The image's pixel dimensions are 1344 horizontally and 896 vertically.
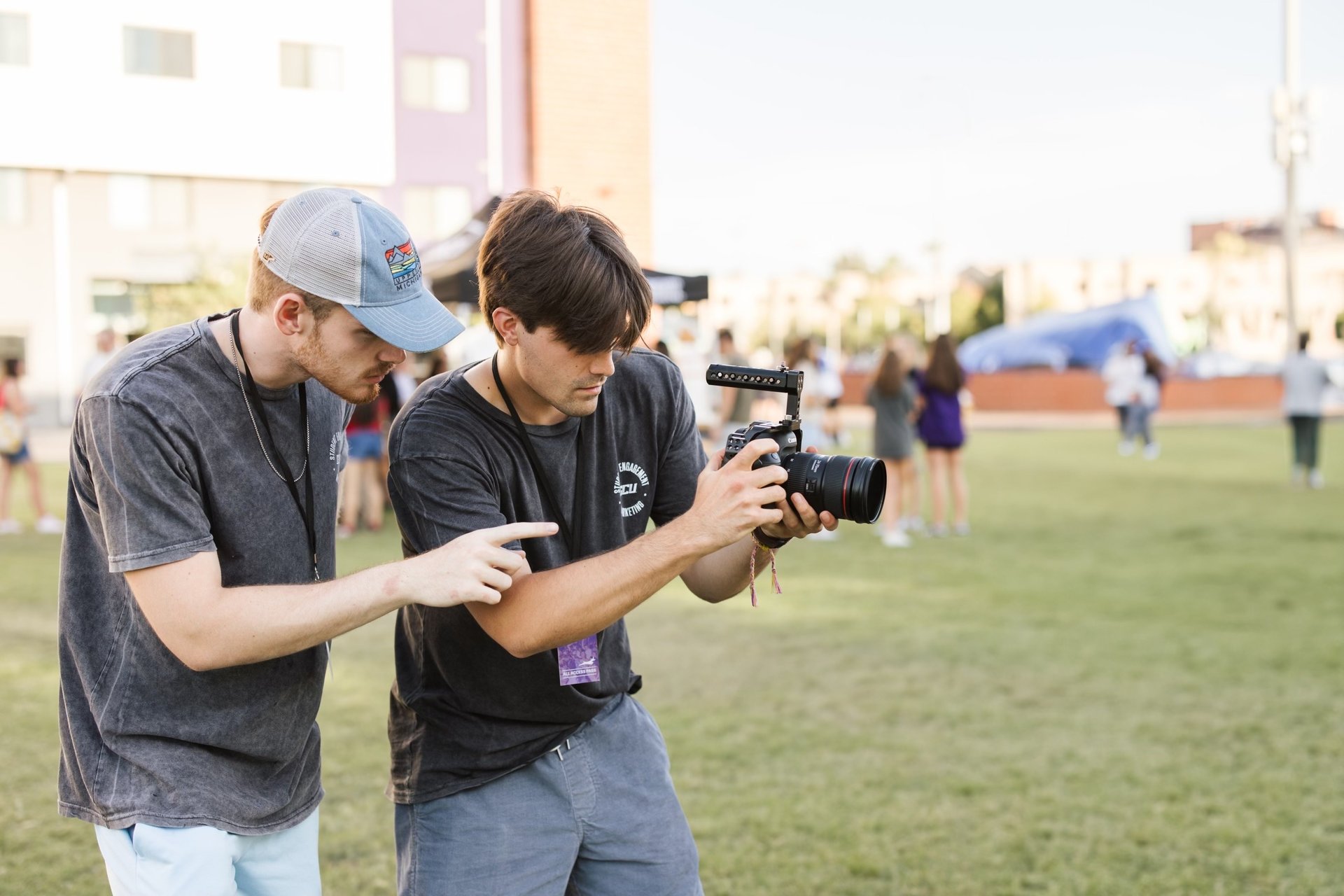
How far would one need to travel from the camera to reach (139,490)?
1.95 m

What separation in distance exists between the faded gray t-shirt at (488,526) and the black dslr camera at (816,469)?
0.26 m

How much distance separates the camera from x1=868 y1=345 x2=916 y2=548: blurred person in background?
1129cm

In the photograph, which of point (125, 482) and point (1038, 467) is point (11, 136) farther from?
point (1038, 467)

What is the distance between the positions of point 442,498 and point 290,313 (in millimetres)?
418

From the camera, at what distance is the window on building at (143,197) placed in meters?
2.96

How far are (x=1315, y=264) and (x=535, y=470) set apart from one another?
8998 centimetres

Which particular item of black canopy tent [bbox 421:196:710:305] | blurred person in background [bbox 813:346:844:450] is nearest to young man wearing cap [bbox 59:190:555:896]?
black canopy tent [bbox 421:196:710:305]

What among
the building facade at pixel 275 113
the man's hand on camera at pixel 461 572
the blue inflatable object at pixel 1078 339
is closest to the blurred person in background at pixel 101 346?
the building facade at pixel 275 113

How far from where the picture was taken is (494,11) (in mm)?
3463

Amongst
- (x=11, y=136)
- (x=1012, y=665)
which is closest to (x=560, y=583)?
(x=11, y=136)

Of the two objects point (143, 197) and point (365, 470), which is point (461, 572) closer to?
point (143, 197)

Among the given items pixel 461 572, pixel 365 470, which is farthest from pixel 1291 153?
pixel 461 572

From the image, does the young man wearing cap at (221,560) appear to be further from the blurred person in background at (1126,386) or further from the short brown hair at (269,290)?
the blurred person in background at (1126,386)

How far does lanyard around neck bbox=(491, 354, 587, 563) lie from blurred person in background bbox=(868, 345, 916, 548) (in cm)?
897
